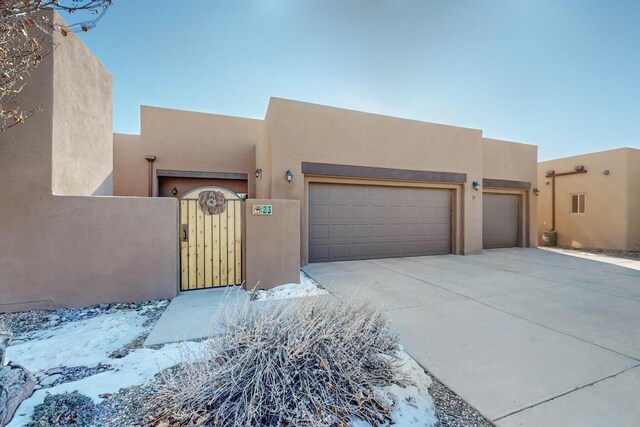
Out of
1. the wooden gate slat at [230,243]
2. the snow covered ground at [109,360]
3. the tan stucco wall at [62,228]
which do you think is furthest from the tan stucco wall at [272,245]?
the snow covered ground at [109,360]

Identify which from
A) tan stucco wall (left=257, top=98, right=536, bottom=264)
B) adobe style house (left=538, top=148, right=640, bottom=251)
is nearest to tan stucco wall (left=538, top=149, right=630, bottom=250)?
adobe style house (left=538, top=148, right=640, bottom=251)

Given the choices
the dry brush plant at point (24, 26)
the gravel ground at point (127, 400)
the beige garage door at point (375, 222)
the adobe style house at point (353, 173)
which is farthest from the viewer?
the beige garage door at point (375, 222)

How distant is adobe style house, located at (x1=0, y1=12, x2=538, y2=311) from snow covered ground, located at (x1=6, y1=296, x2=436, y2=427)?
41.2 inches

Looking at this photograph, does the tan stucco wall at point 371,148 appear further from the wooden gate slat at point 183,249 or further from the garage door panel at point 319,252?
the wooden gate slat at point 183,249

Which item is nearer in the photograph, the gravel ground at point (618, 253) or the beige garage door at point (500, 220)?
the gravel ground at point (618, 253)

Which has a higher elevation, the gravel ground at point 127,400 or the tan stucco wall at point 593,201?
the tan stucco wall at point 593,201

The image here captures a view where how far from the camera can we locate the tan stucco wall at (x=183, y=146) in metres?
9.31

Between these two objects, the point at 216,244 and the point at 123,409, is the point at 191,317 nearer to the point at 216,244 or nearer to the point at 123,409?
the point at 216,244

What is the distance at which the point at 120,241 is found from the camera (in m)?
4.33

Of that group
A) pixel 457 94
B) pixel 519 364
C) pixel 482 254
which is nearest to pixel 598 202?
pixel 482 254

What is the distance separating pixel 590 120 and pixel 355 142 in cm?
875

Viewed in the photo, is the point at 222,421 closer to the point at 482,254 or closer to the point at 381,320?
the point at 381,320

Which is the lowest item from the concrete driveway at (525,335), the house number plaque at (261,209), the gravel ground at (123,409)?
the concrete driveway at (525,335)

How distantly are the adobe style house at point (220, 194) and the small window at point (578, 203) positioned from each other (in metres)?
3.11
